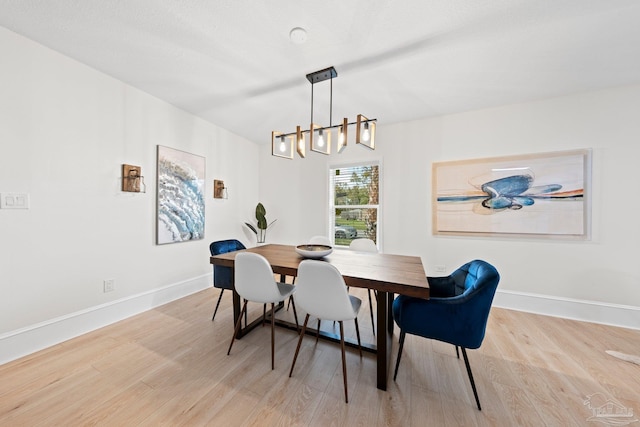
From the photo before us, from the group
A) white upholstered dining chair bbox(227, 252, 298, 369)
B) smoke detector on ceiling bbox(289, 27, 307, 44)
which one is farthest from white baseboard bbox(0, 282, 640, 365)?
smoke detector on ceiling bbox(289, 27, 307, 44)

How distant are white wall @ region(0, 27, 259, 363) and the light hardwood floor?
0.46 meters

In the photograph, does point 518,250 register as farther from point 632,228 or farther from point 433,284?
point 433,284

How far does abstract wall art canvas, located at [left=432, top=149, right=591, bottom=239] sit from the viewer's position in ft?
8.51

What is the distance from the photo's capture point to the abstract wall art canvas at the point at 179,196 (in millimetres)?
2873

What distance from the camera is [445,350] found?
201 cm

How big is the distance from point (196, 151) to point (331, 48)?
238 cm

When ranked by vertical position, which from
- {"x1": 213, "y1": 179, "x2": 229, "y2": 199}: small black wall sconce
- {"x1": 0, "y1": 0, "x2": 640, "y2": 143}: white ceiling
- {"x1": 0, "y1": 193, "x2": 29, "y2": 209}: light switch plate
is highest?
{"x1": 0, "y1": 0, "x2": 640, "y2": 143}: white ceiling

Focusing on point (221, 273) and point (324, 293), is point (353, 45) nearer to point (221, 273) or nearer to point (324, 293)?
point (324, 293)

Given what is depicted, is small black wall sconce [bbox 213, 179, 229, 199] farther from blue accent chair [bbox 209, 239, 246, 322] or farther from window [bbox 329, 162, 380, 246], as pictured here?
window [bbox 329, 162, 380, 246]


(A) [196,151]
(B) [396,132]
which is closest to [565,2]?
(B) [396,132]

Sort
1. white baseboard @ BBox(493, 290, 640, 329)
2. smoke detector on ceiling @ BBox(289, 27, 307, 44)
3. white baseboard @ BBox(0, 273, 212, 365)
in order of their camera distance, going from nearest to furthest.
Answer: smoke detector on ceiling @ BBox(289, 27, 307, 44) < white baseboard @ BBox(0, 273, 212, 365) < white baseboard @ BBox(493, 290, 640, 329)

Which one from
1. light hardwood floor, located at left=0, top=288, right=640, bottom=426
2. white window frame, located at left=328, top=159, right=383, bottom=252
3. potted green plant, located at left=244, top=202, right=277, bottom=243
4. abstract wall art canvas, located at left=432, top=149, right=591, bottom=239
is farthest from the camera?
potted green plant, located at left=244, top=202, right=277, bottom=243

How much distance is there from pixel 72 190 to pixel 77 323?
4.01ft

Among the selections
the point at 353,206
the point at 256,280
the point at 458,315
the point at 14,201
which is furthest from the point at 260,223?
the point at 458,315
